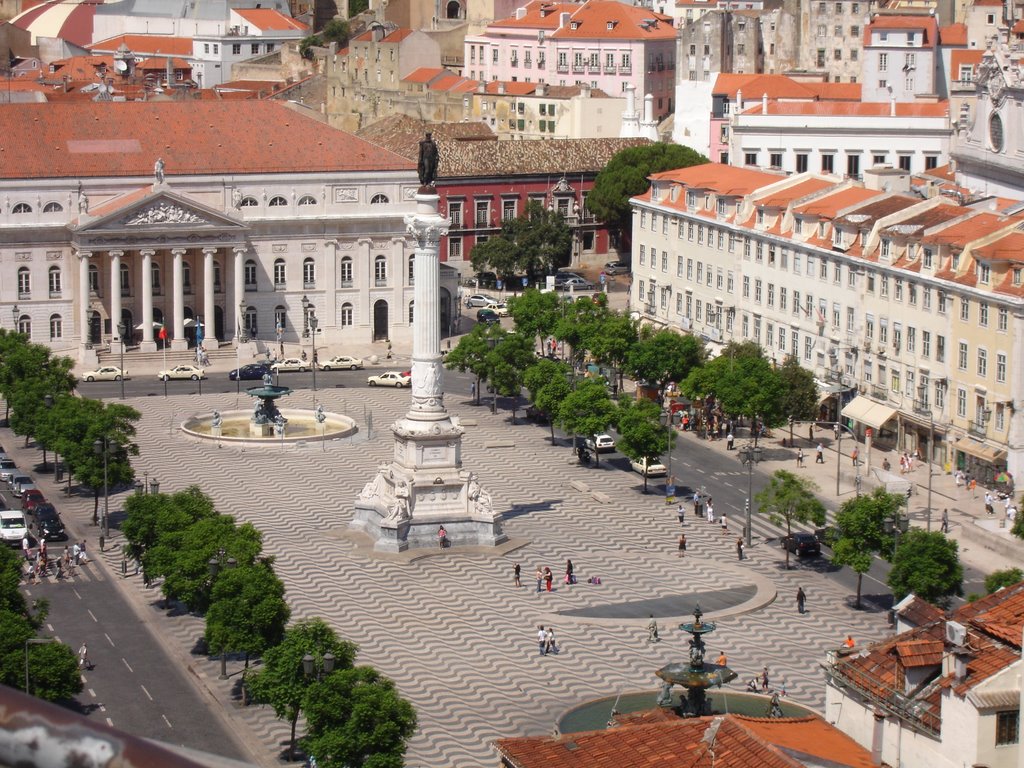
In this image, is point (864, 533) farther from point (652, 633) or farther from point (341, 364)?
point (341, 364)

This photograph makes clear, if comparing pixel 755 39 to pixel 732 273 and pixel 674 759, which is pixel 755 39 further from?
pixel 674 759

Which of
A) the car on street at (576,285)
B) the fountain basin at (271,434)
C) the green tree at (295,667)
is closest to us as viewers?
the green tree at (295,667)

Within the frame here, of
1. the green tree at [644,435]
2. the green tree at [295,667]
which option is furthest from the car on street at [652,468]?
the green tree at [295,667]

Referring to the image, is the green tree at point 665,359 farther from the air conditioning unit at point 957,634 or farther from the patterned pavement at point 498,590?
the air conditioning unit at point 957,634

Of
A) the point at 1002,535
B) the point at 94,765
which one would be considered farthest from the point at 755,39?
the point at 94,765

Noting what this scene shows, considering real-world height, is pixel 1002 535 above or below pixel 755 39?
below

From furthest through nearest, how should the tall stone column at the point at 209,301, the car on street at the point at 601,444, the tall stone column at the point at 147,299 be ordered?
the tall stone column at the point at 209,301, the tall stone column at the point at 147,299, the car on street at the point at 601,444

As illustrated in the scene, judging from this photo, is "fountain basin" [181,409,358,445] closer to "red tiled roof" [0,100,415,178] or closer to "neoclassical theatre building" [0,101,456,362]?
"neoclassical theatre building" [0,101,456,362]

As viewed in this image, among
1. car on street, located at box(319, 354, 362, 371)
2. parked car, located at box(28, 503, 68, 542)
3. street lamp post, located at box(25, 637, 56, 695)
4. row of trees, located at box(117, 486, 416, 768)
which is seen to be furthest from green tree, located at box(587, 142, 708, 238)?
street lamp post, located at box(25, 637, 56, 695)
